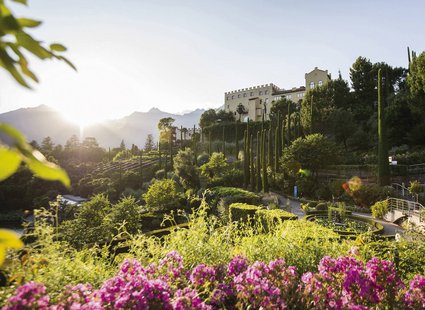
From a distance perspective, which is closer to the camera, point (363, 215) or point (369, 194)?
point (363, 215)

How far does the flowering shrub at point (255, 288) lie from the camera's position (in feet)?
7.28

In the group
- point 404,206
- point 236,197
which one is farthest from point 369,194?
point 236,197

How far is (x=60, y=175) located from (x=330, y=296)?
9.92 feet

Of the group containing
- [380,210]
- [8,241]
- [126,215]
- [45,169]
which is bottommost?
[380,210]

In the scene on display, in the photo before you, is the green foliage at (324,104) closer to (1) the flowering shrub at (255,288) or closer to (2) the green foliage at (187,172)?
(2) the green foliage at (187,172)

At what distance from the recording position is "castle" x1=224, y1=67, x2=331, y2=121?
2243 inches

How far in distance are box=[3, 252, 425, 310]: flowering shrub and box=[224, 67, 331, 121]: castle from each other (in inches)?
2167

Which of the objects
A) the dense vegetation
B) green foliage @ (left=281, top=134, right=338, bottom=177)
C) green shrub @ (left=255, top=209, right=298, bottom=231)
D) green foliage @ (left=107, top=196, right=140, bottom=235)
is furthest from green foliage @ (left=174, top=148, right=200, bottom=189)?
green shrub @ (left=255, top=209, right=298, bottom=231)

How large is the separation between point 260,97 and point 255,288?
66.2 meters

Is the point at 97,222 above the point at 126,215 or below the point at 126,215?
below

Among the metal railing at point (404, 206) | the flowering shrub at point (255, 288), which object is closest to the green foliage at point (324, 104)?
the metal railing at point (404, 206)

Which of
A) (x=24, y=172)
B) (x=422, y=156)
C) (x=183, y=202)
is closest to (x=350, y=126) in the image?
(x=422, y=156)

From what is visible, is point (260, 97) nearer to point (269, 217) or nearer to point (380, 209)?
point (380, 209)

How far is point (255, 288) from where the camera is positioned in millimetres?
2648
